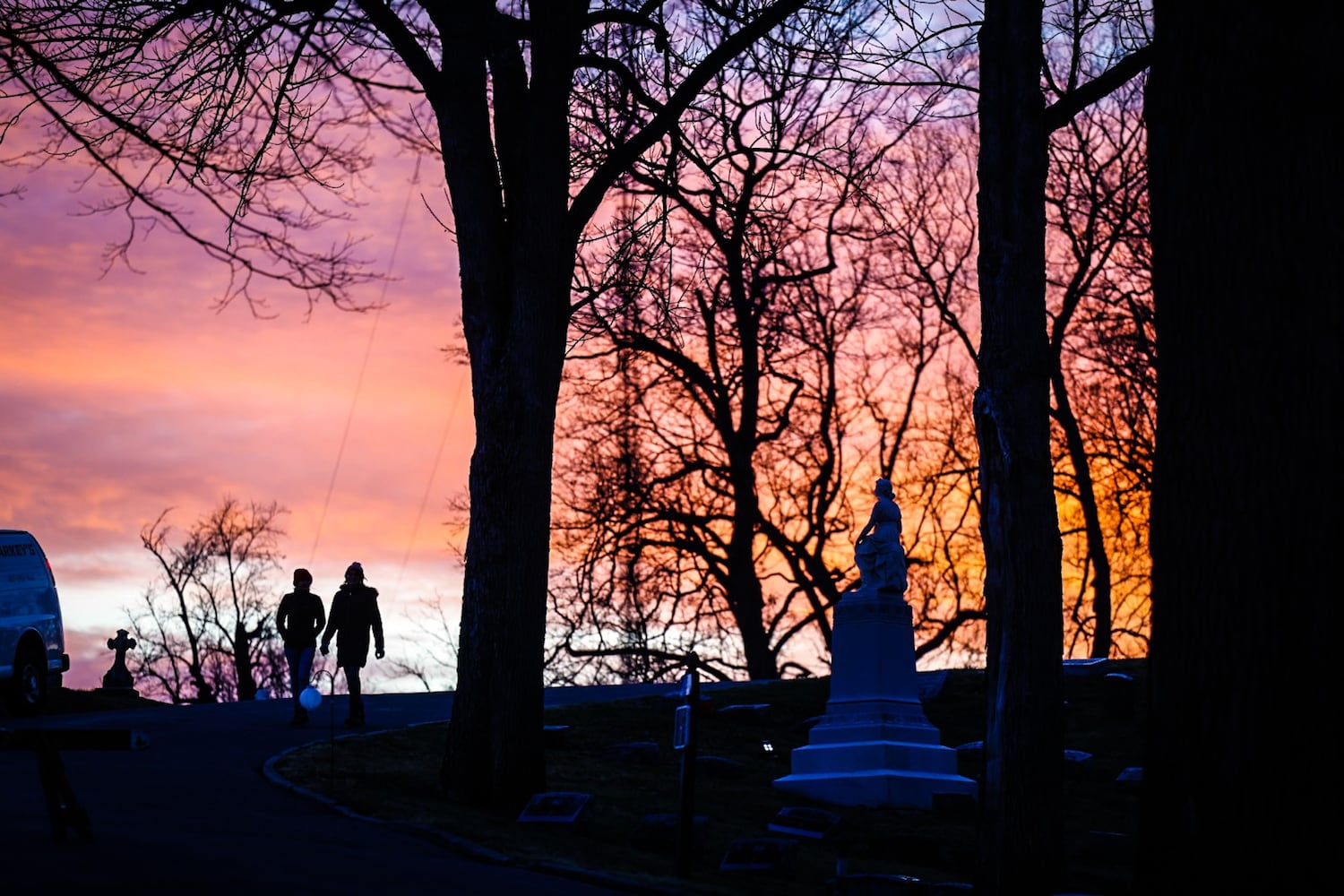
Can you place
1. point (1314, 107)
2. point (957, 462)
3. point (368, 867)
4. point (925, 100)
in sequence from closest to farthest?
point (1314, 107) < point (368, 867) < point (925, 100) < point (957, 462)

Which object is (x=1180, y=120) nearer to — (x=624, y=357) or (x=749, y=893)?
(x=749, y=893)

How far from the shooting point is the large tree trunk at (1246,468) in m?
5.79

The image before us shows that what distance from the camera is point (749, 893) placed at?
37.4 ft

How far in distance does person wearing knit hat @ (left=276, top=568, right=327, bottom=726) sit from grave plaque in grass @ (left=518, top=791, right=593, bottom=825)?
7.69 m

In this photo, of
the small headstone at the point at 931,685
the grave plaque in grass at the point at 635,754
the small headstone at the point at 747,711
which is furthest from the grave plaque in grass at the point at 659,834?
the small headstone at the point at 931,685

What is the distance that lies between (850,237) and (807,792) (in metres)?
16.9

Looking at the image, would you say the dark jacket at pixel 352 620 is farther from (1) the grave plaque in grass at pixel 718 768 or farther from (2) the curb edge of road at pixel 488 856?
(2) the curb edge of road at pixel 488 856

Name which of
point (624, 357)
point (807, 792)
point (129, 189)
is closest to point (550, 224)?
point (129, 189)

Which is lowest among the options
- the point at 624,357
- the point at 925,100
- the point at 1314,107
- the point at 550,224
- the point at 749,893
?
the point at 749,893

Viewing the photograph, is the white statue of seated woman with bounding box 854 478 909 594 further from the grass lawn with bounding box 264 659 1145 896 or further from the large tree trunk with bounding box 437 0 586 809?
the large tree trunk with bounding box 437 0 586 809

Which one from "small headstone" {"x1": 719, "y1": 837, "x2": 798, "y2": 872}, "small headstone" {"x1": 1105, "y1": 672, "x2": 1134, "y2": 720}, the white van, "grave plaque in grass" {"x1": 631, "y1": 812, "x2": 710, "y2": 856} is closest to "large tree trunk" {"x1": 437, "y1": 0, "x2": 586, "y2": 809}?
"grave plaque in grass" {"x1": 631, "y1": 812, "x2": 710, "y2": 856}

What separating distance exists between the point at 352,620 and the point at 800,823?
7081mm

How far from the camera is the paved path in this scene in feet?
28.3

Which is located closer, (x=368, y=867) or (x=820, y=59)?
(x=368, y=867)
